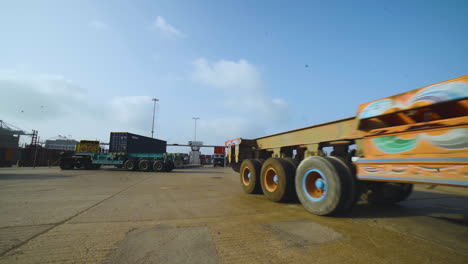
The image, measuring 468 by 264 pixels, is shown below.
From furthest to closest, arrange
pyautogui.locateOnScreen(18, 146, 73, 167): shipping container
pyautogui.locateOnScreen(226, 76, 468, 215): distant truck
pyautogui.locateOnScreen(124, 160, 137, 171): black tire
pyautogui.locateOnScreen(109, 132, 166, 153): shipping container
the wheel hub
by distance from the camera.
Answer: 1. pyautogui.locateOnScreen(18, 146, 73, 167): shipping container
2. pyautogui.locateOnScreen(109, 132, 166, 153): shipping container
3. pyautogui.locateOnScreen(124, 160, 137, 171): black tire
4. the wheel hub
5. pyautogui.locateOnScreen(226, 76, 468, 215): distant truck

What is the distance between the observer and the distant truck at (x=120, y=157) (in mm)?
18094

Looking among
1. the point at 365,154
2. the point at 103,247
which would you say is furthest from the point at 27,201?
the point at 365,154

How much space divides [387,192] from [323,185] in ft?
7.08

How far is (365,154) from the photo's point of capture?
3436 mm

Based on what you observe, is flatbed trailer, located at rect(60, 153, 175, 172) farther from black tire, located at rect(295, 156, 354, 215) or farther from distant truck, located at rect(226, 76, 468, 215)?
black tire, located at rect(295, 156, 354, 215)

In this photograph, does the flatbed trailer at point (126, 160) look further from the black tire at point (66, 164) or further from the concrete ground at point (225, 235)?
the concrete ground at point (225, 235)

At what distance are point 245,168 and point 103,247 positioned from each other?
486cm

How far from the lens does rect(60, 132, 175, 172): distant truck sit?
18094mm

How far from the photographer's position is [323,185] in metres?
3.75

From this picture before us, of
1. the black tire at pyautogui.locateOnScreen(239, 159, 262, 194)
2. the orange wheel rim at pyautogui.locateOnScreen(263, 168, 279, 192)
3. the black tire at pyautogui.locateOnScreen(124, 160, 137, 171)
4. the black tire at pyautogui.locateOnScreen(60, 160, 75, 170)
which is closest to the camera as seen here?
the orange wheel rim at pyautogui.locateOnScreen(263, 168, 279, 192)

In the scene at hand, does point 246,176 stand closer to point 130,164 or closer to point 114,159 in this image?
point 130,164

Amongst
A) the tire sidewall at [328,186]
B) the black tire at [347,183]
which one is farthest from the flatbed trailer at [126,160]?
the black tire at [347,183]

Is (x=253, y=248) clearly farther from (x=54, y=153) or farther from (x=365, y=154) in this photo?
(x=54, y=153)

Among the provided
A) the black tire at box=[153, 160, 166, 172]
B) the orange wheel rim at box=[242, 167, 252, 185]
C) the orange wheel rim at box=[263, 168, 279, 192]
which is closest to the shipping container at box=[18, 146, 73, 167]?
the black tire at box=[153, 160, 166, 172]
